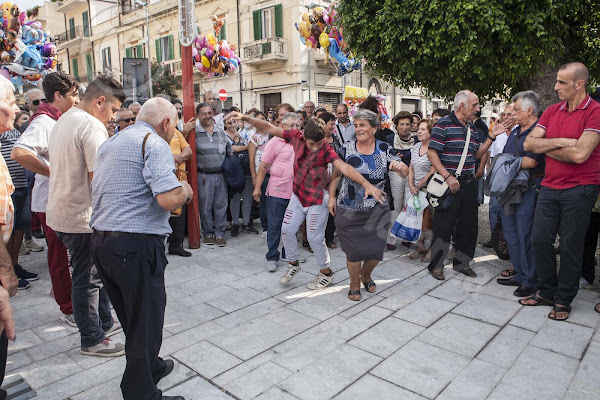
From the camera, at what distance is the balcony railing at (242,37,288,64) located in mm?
22734

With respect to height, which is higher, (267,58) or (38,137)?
(267,58)

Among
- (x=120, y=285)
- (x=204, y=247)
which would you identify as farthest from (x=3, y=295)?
(x=204, y=247)

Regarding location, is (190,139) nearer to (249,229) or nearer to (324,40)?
(249,229)

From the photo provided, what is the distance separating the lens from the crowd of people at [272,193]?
2.39 metres

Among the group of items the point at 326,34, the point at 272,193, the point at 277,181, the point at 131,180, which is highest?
the point at 326,34

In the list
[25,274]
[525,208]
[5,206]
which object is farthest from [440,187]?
[25,274]

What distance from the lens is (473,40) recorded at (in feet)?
21.2

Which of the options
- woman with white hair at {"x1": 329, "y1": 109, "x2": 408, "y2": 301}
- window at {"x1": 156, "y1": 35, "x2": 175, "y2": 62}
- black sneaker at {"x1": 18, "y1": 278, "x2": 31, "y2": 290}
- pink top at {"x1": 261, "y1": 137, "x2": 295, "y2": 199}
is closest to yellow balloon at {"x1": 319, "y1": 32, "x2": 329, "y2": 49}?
pink top at {"x1": 261, "y1": 137, "x2": 295, "y2": 199}

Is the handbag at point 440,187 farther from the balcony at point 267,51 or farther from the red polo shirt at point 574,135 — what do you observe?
the balcony at point 267,51

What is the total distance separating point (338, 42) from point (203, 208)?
6.04m

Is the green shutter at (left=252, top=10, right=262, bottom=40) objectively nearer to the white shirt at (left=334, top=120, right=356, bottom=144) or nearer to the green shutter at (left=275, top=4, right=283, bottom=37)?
the green shutter at (left=275, top=4, right=283, bottom=37)

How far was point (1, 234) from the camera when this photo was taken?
2172 mm

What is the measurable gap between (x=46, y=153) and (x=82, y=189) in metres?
0.99

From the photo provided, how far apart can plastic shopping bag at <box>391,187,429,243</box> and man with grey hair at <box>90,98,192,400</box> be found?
138 inches
